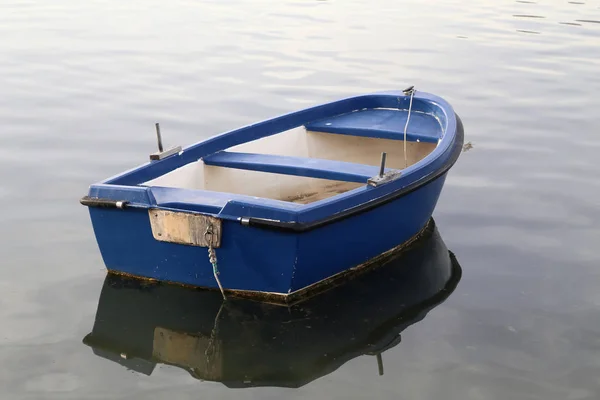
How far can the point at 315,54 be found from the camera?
1455cm

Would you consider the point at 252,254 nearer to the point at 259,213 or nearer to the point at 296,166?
the point at 259,213

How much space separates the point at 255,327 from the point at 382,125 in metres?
→ 3.08

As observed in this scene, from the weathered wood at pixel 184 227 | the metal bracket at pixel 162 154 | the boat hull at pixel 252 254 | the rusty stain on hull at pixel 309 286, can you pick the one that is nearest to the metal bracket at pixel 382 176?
the boat hull at pixel 252 254

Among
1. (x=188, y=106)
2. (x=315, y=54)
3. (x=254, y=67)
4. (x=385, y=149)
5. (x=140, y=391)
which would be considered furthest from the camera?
(x=315, y=54)

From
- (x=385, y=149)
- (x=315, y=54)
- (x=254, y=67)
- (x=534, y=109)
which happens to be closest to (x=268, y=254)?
(x=385, y=149)

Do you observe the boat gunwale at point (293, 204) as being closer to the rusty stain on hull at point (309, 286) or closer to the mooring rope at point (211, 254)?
the mooring rope at point (211, 254)

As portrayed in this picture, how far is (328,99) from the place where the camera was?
11.5m

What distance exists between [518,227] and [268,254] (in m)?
2.86

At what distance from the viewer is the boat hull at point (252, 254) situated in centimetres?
555

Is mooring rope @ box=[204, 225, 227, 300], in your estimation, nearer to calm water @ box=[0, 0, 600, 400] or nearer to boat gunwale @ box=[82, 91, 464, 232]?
boat gunwale @ box=[82, 91, 464, 232]

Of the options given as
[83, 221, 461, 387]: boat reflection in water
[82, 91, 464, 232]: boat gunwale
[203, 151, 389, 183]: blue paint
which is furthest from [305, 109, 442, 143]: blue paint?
[83, 221, 461, 387]: boat reflection in water

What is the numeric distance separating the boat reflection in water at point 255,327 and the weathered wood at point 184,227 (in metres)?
0.49

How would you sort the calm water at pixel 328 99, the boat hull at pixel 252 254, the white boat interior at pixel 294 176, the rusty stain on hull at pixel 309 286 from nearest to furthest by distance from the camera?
the calm water at pixel 328 99 < the boat hull at pixel 252 254 < the rusty stain on hull at pixel 309 286 < the white boat interior at pixel 294 176

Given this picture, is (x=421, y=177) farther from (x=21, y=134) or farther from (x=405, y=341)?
(x=21, y=134)
